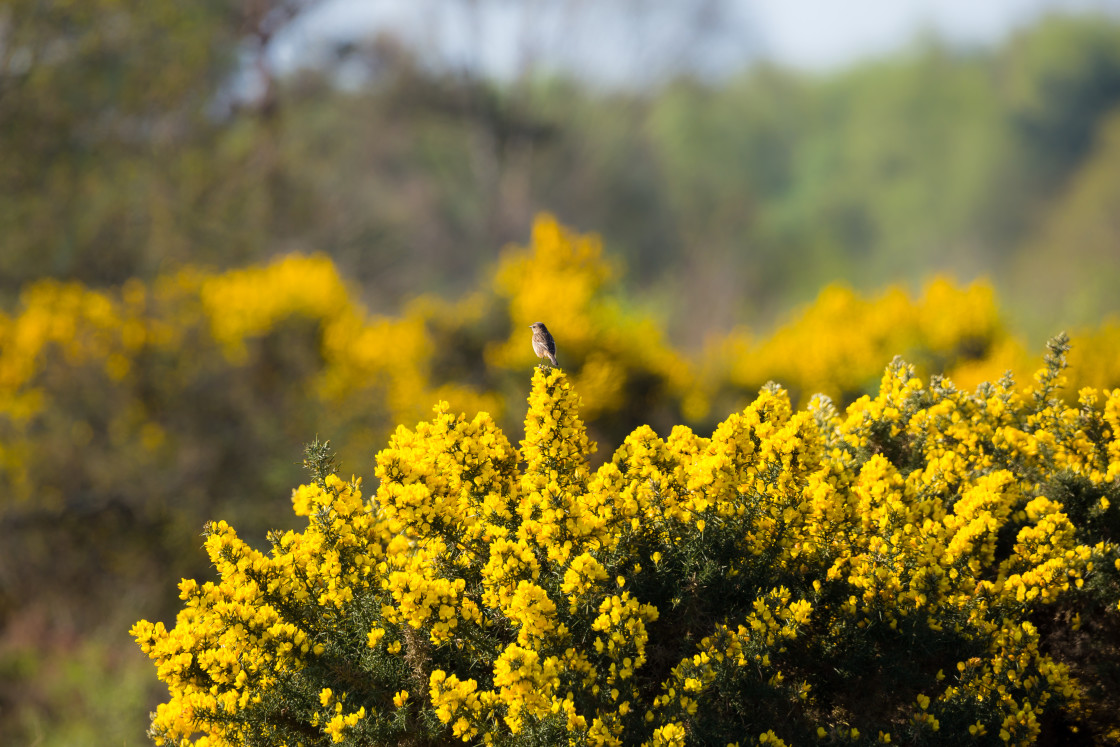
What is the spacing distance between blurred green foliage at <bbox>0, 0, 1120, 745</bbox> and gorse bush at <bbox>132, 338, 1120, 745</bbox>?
181 cm

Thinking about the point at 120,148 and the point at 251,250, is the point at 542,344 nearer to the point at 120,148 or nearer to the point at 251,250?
the point at 120,148

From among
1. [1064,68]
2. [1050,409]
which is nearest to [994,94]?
[1064,68]

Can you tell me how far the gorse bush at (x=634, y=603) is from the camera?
2334 millimetres

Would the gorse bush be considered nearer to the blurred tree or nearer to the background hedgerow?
the background hedgerow

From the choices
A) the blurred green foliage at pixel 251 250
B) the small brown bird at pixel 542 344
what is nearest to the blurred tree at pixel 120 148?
the blurred green foliage at pixel 251 250

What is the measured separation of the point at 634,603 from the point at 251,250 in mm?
10108

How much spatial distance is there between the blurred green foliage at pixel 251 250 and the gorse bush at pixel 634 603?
5.93 ft

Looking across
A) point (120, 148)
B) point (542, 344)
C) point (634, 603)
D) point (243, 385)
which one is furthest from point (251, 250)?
point (634, 603)

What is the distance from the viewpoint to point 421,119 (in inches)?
899

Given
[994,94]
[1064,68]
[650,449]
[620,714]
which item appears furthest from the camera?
[994,94]

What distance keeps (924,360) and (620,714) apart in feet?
17.5

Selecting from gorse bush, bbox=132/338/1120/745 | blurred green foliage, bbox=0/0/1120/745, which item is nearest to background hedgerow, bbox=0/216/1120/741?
blurred green foliage, bbox=0/0/1120/745

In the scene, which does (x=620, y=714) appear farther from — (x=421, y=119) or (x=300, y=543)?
(x=421, y=119)

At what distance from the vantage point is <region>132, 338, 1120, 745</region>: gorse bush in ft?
7.66
